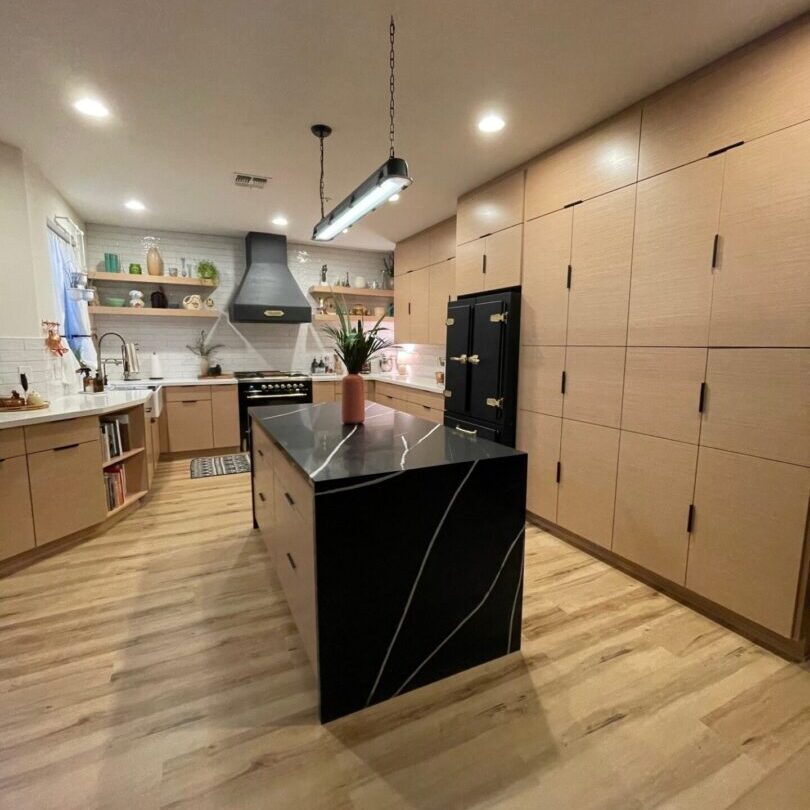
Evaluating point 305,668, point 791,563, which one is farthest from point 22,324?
point 791,563

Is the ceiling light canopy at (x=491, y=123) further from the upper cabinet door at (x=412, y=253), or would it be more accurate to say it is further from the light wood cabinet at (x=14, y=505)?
the light wood cabinet at (x=14, y=505)

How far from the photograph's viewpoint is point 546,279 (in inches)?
115

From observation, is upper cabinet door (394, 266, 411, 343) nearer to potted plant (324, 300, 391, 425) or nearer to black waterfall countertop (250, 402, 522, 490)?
black waterfall countertop (250, 402, 522, 490)

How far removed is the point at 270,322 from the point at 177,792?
15.3 feet

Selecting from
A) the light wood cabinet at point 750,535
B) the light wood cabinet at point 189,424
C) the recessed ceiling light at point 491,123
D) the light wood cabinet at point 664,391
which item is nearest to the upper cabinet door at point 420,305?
the recessed ceiling light at point 491,123

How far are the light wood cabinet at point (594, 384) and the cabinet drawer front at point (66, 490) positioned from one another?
3.14 metres

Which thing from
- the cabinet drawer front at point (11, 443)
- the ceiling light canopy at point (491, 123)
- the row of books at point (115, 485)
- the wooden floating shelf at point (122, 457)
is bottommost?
the row of books at point (115, 485)

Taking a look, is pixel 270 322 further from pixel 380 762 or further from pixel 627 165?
pixel 380 762

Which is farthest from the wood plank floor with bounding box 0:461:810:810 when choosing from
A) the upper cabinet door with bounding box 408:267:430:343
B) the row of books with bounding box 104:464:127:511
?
the upper cabinet door with bounding box 408:267:430:343

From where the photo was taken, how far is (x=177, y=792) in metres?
1.26

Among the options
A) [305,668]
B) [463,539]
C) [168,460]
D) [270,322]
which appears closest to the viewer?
[463,539]

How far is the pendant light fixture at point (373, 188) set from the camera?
1.85 meters

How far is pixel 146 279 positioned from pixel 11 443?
2.92 m

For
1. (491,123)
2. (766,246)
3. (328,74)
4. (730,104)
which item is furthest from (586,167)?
(328,74)
